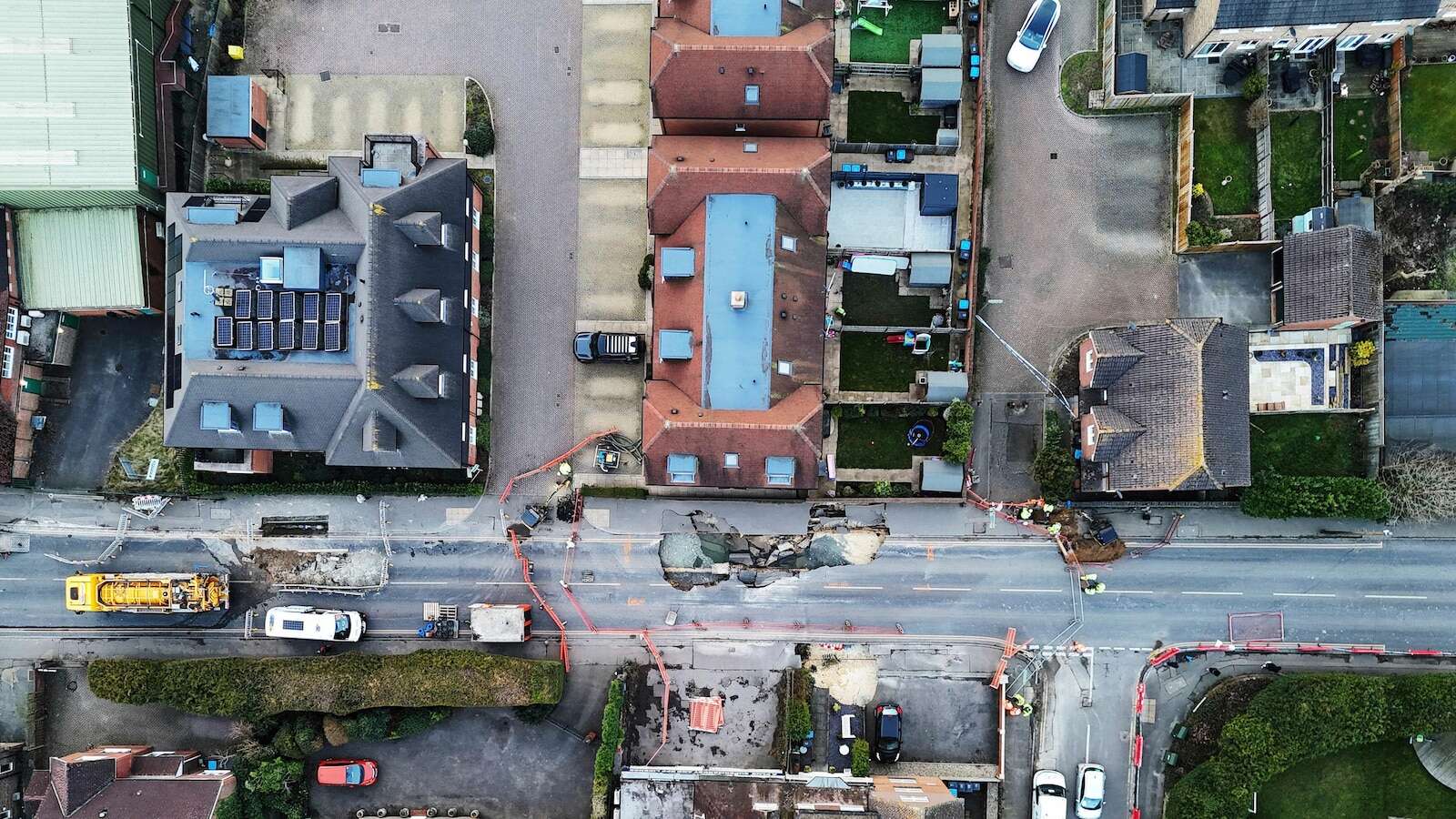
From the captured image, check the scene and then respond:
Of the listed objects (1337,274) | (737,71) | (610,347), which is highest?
(737,71)

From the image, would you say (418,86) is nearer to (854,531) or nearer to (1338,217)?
(854,531)

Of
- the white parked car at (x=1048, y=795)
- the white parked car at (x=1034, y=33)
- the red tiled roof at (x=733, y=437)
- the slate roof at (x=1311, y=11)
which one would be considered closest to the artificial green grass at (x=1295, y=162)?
the slate roof at (x=1311, y=11)

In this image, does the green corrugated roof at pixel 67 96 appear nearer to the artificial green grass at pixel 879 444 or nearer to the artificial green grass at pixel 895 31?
the artificial green grass at pixel 895 31

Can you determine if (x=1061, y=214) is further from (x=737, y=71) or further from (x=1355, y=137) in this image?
(x=737, y=71)

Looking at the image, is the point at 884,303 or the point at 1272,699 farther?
the point at 884,303

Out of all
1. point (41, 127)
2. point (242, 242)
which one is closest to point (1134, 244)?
point (242, 242)

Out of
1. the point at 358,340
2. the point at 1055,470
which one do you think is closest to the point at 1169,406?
the point at 1055,470
